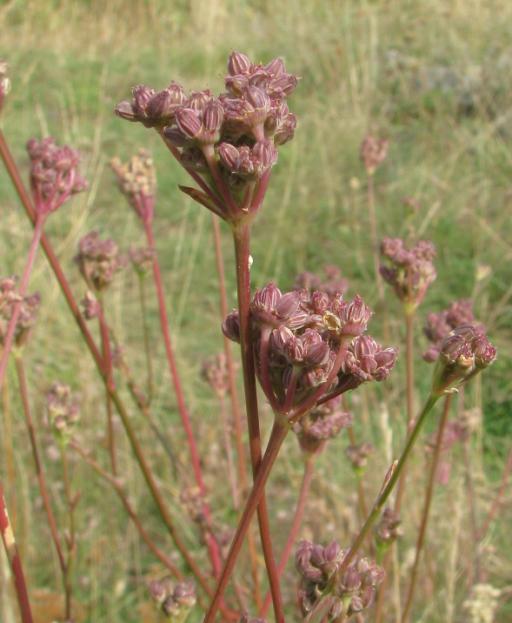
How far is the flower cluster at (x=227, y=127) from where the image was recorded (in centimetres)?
75

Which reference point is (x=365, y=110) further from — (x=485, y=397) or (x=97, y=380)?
(x=97, y=380)

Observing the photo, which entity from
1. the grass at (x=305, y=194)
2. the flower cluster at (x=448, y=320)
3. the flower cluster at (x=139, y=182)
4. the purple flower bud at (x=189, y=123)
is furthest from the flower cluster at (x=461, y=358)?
the grass at (x=305, y=194)

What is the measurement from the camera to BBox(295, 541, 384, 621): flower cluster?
0.92m

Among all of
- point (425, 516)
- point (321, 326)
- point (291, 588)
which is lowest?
point (291, 588)

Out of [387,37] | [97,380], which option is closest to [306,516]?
[97,380]

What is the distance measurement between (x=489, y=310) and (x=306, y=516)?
2.01m

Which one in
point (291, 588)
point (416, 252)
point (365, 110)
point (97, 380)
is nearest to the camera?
point (416, 252)

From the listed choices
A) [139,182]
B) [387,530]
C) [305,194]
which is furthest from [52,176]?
[305,194]

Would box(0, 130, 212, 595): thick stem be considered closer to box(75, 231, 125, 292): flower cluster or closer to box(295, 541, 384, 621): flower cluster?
box(75, 231, 125, 292): flower cluster

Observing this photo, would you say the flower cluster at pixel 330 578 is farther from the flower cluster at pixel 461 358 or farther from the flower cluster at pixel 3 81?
the flower cluster at pixel 3 81

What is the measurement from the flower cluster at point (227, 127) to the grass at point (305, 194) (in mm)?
1570

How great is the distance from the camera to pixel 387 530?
1.26 metres

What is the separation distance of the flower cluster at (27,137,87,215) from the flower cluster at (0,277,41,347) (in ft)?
0.54

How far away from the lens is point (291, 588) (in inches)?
105
